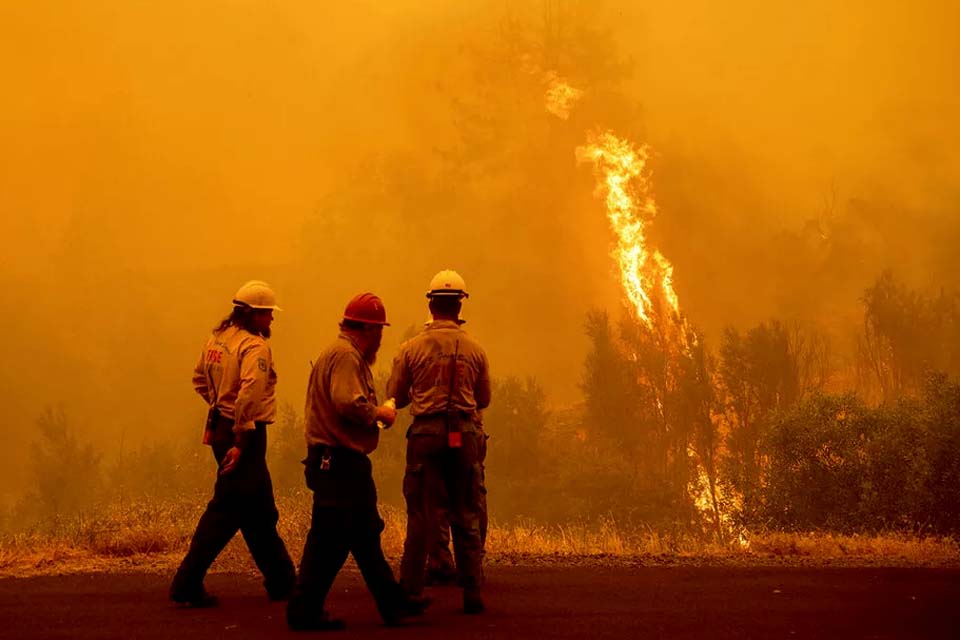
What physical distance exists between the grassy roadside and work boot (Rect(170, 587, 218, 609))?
265cm

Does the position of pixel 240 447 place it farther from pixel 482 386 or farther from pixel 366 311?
pixel 482 386

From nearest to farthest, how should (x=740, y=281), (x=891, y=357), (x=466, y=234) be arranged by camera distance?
1. (x=891, y=357)
2. (x=740, y=281)
3. (x=466, y=234)

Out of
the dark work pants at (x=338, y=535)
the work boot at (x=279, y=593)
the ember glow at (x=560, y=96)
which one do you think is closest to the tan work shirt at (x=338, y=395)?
the dark work pants at (x=338, y=535)

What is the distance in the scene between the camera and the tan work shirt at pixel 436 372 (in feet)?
31.3

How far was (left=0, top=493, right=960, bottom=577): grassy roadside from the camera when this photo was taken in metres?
12.6

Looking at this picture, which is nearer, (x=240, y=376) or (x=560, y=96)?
(x=240, y=376)

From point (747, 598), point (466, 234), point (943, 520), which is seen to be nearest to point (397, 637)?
point (747, 598)

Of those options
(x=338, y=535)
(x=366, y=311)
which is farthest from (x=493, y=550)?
(x=366, y=311)

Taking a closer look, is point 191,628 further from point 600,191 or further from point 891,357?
point 600,191

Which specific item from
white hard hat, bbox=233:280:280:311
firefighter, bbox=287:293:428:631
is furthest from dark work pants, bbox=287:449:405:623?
white hard hat, bbox=233:280:280:311

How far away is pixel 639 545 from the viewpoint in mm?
14859

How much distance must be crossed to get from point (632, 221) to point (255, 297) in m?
118

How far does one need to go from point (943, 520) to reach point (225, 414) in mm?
39770

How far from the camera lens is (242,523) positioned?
9586 mm
